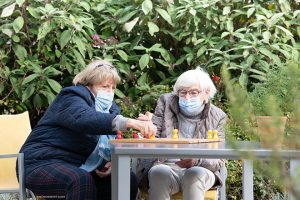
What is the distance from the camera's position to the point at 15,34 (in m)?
6.72

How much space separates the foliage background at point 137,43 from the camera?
660cm

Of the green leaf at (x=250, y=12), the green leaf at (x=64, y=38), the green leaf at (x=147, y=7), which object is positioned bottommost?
the green leaf at (x=64, y=38)

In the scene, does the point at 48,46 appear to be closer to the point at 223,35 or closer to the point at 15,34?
the point at 15,34

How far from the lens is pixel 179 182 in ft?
15.0

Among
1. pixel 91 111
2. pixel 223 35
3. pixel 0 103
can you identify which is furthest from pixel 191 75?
pixel 0 103

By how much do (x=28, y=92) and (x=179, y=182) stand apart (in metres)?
2.32

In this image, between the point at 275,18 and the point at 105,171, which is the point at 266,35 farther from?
the point at 105,171

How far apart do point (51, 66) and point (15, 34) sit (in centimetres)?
40

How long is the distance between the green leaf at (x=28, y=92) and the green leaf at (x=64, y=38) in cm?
41

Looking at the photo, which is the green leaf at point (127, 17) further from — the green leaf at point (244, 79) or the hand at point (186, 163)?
the hand at point (186, 163)

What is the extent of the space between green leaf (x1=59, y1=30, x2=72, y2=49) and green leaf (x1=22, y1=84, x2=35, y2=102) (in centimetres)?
41

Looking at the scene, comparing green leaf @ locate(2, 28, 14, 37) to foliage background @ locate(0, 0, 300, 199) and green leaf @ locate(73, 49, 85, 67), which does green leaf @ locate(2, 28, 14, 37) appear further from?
green leaf @ locate(73, 49, 85, 67)

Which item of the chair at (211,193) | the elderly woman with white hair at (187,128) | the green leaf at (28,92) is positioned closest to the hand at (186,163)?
the elderly woman with white hair at (187,128)

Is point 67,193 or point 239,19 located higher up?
point 239,19
